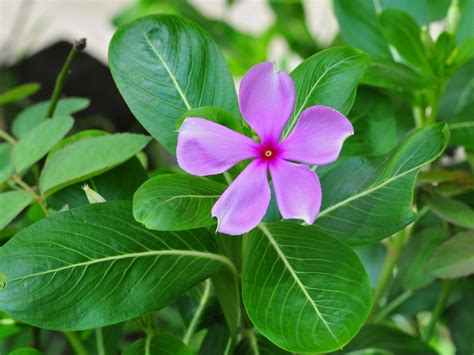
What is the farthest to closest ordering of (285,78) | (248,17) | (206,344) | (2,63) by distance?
1. (248,17)
2. (2,63)
3. (206,344)
4. (285,78)

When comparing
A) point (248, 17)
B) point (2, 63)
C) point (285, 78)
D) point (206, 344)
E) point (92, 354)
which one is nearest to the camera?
point (285, 78)

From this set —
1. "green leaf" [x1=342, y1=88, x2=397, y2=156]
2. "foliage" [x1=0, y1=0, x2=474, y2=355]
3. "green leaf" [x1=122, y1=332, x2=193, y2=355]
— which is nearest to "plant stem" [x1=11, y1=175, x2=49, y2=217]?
"foliage" [x1=0, y1=0, x2=474, y2=355]

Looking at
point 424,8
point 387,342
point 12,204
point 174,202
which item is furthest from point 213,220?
point 424,8

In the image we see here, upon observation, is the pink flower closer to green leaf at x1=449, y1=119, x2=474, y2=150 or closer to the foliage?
the foliage

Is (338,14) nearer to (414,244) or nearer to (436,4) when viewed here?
(436,4)

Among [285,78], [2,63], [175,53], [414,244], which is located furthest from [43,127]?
A: [2,63]

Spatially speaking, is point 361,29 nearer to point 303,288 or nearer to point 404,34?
point 404,34

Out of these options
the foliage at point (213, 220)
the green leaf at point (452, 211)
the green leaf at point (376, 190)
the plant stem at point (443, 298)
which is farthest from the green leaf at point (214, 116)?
the plant stem at point (443, 298)

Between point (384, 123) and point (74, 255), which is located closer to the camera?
point (74, 255)
